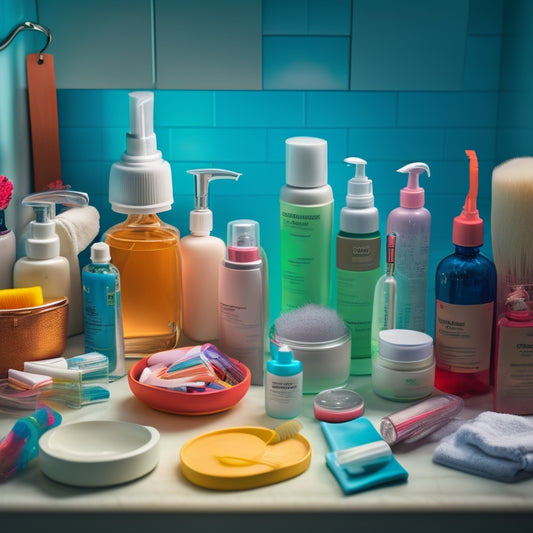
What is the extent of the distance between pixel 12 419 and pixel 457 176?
841mm

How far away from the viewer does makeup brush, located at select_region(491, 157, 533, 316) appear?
1100 mm

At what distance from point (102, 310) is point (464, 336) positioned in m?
0.53

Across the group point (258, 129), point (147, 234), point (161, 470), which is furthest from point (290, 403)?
point (258, 129)

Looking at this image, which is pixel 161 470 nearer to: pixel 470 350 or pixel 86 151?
pixel 470 350

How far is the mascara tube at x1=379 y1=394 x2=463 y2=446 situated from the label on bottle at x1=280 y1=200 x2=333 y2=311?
0.27m

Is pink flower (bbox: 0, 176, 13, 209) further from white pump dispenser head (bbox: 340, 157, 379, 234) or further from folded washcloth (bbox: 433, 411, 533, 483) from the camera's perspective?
folded washcloth (bbox: 433, 411, 533, 483)

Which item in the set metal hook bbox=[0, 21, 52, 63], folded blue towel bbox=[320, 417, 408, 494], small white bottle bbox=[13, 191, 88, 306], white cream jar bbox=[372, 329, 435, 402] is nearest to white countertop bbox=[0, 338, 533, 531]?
folded blue towel bbox=[320, 417, 408, 494]

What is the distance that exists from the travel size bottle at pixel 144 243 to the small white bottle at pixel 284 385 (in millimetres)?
271

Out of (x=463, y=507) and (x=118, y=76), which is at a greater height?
(x=118, y=76)

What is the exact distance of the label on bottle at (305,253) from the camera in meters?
1.26

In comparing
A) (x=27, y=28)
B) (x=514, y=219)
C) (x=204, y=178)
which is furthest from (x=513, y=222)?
(x=27, y=28)

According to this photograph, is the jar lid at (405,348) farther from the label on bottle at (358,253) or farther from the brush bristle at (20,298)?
the brush bristle at (20,298)

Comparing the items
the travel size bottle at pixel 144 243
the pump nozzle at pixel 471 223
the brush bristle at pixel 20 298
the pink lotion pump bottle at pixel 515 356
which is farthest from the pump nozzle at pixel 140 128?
the pink lotion pump bottle at pixel 515 356

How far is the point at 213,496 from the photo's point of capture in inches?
36.2
